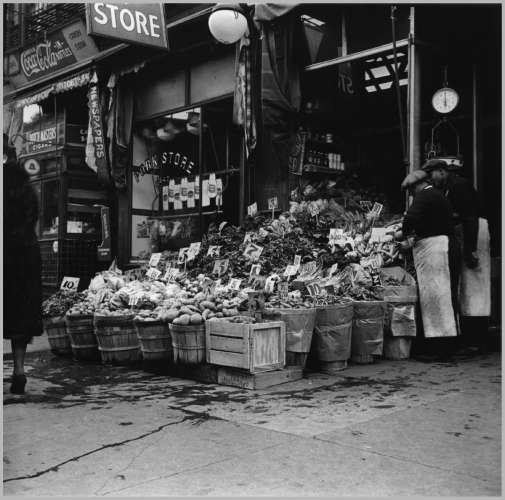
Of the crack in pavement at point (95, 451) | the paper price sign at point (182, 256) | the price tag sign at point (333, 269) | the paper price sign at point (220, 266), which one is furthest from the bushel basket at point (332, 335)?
the paper price sign at point (182, 256)

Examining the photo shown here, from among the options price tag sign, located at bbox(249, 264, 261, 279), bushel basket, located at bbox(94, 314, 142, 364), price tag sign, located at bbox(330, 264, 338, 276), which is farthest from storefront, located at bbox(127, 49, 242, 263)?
bushel basket, located at bbox(94, 314, 142, 364)

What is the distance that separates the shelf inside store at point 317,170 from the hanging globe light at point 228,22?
8.01 feet

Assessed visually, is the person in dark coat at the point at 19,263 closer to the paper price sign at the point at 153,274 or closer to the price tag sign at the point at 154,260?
the paper price sign at the point at 153,274

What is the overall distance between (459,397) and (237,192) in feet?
24.0

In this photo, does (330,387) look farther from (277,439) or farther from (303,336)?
(277,439)

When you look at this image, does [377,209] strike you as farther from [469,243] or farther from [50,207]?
[50,207]

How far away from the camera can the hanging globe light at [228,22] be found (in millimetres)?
9266

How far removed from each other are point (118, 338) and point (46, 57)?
10046mm

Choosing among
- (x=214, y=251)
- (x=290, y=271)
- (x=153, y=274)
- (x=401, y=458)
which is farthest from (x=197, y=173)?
(x=401, y=458)

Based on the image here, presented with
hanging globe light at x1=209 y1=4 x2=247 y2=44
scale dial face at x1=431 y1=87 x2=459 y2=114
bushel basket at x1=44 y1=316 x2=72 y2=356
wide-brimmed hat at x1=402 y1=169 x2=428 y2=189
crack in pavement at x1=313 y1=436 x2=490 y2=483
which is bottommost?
crack in pavement at x1=313 y1=436 x2=490 y2=483

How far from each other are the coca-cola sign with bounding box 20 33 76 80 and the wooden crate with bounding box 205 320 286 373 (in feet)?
33.4

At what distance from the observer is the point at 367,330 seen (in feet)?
23.3

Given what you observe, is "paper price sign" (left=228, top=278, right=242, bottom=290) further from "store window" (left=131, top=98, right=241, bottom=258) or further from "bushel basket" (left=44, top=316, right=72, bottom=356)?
"store window" (left=131, top=98, right=241, bottom=258)

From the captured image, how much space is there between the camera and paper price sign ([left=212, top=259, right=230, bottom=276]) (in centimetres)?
920
